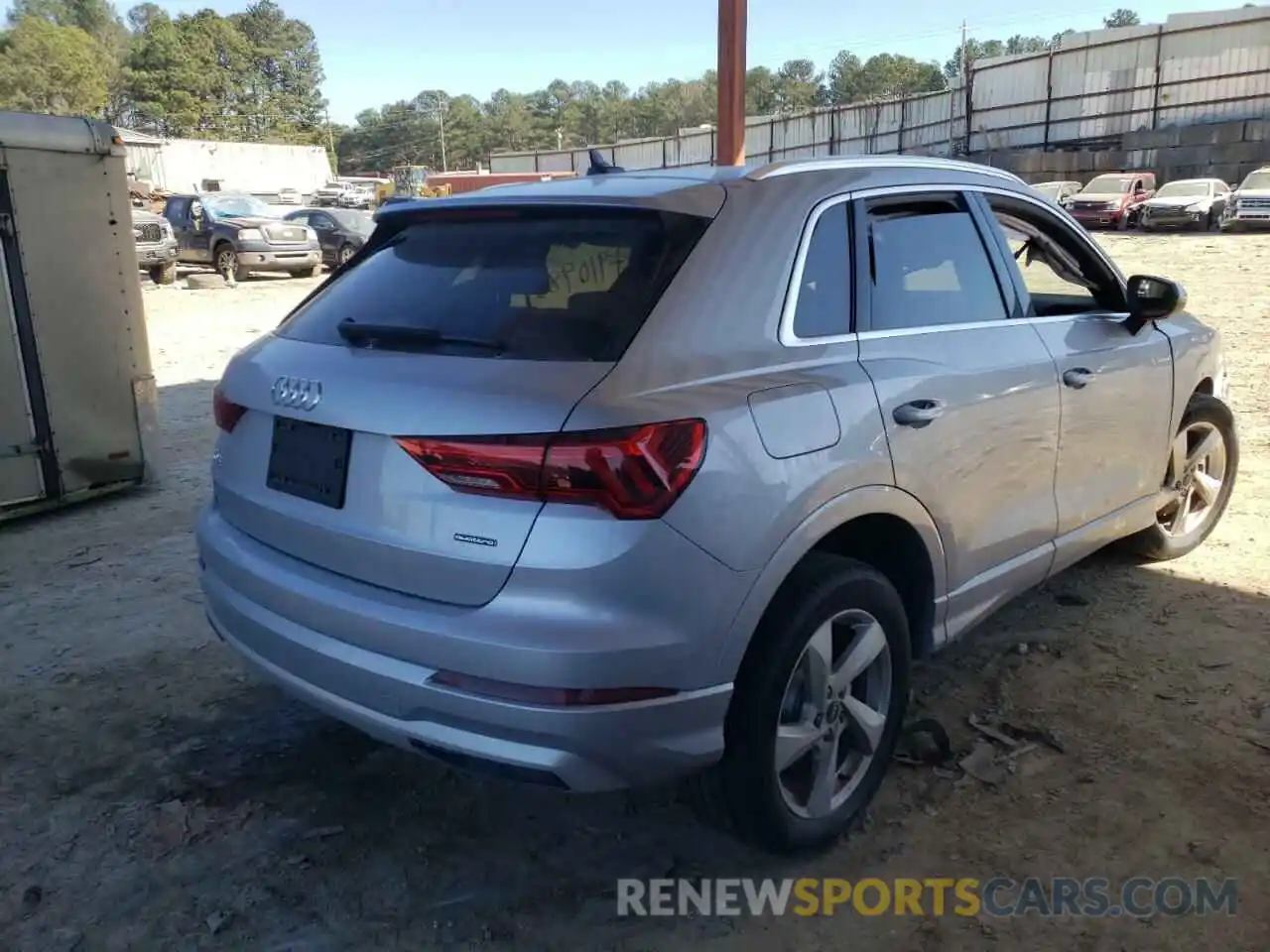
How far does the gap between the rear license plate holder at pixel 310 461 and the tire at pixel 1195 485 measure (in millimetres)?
3612

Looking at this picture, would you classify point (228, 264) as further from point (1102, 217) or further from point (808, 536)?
point (1102, 217)

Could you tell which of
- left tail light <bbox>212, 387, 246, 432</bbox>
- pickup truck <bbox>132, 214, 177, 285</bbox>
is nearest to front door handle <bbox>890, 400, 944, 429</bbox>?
left tail light <bbox>212, 387, 246, 432</bbox>

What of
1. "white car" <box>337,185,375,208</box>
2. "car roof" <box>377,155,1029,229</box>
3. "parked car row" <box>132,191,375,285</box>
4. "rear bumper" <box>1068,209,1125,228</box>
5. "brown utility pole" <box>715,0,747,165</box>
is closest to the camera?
"car roof" <box>377,155,1029,229</box>

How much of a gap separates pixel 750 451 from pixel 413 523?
2.52 ft

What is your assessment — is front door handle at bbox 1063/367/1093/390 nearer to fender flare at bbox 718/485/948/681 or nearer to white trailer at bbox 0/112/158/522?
fender flare at bbox 718/485/948/681

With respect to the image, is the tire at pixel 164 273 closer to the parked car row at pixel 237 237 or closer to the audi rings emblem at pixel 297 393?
the parked car row at pixel 237 237

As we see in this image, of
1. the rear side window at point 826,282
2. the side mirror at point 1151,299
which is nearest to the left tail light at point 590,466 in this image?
the rear side window at point 826,282

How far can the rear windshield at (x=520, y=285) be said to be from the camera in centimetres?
236

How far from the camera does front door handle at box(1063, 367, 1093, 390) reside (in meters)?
3.46

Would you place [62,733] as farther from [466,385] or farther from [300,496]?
[466,385]

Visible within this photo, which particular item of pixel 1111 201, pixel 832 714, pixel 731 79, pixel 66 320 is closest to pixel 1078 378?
pixel 832 714

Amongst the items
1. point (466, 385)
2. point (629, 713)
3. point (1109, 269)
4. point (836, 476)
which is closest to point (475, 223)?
point (466, 385)

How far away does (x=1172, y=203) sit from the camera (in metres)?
26.3

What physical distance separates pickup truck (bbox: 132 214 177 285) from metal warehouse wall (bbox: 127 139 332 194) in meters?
30.4
